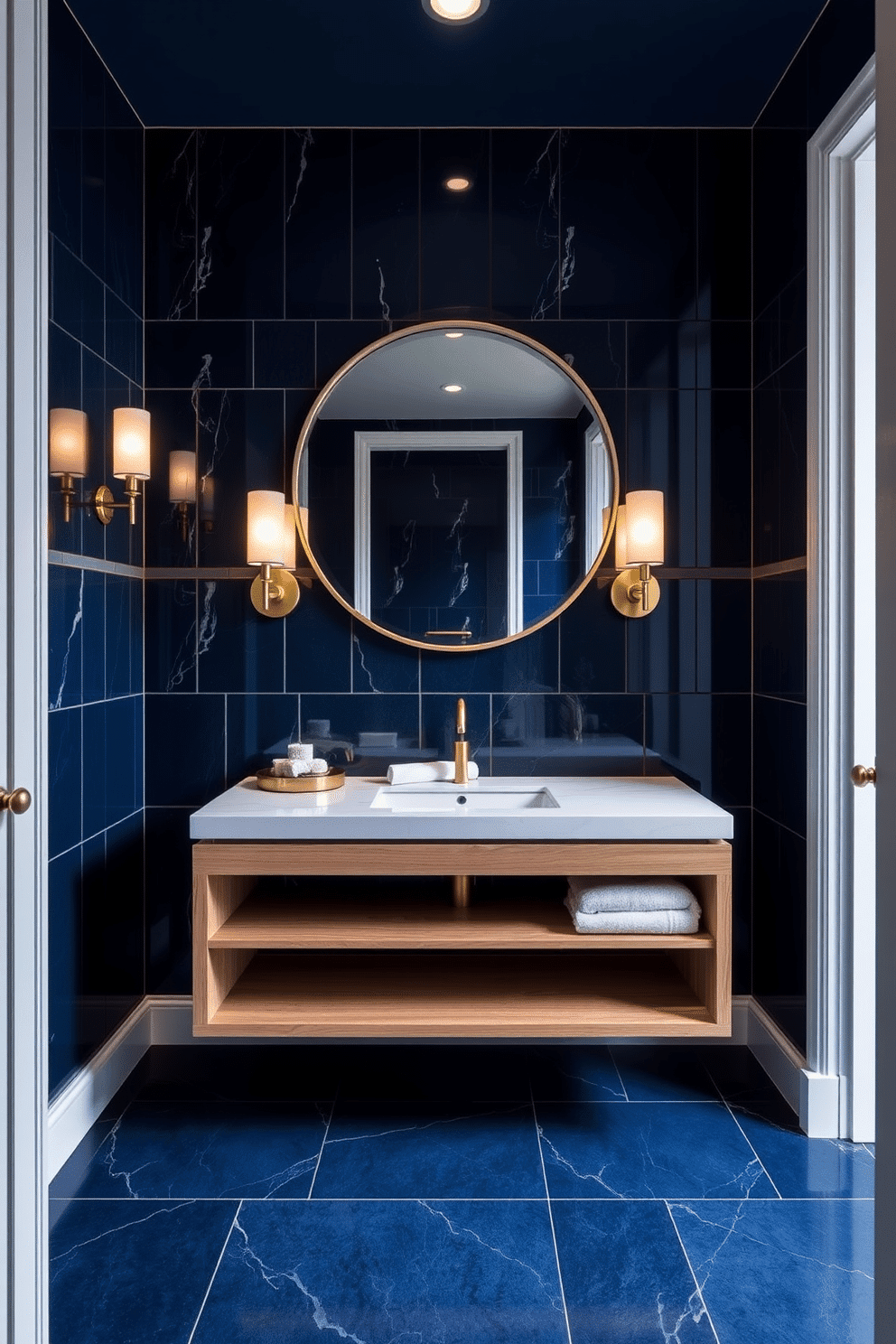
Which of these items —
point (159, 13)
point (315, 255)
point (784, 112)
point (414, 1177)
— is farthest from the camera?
point (315, 255)

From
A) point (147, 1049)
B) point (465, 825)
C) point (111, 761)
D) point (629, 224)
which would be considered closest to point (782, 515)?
point (629, 224)

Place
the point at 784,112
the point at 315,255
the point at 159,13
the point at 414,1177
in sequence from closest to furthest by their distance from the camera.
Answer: the point at 414,1177
the point at 159,13
the point at 784,112
the point at 315,255

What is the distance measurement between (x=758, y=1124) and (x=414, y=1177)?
83 centimetres

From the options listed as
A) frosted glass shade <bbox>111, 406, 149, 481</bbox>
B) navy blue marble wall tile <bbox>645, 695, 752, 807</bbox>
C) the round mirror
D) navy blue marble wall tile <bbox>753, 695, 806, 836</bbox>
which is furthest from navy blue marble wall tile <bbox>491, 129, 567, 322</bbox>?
navy blue marble wall tile <bbox>753, 695, 806, 836</bbox>

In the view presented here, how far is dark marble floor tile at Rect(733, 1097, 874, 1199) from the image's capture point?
191cm

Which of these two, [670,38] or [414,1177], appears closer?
[414,1177]

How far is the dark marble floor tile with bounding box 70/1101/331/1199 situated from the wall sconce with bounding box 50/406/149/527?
1.42m

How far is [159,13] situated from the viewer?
208cm

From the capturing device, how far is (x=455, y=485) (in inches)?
99.1

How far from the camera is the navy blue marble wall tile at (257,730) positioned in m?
2.56

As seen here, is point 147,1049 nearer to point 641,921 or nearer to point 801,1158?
point 641,921

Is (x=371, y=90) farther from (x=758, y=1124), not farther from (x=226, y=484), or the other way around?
(x=758, y=1124)

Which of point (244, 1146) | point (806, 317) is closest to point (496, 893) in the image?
point (244, 1146)

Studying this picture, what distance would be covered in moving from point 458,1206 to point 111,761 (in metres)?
1.31
